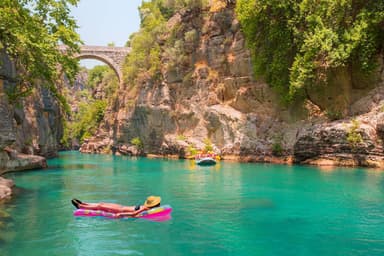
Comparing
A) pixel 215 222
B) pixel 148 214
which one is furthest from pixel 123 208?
pixel 215 222

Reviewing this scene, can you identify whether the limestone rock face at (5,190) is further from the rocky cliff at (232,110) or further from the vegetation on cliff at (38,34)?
the rocky cliff at (232,110)

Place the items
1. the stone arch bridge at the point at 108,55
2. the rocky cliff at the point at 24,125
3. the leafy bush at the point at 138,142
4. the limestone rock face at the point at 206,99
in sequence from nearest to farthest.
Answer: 1. the rocky cliff at the point at 24,125
2. the limestone rock face at the point at 206,99
3. the leafy bush at the point at 138,142
4. the stone arch bridge at the point at 108,55

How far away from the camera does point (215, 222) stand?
36.2ft

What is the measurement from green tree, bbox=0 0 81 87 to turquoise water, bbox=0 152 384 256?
5962mm

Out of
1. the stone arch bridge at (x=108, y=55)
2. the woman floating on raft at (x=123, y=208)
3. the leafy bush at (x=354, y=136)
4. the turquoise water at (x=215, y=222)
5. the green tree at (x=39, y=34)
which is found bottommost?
the turquoise water at (x=215, y=222)

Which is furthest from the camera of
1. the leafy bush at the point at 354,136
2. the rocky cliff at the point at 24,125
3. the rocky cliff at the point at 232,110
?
the rocky cliff at the point at 232,110

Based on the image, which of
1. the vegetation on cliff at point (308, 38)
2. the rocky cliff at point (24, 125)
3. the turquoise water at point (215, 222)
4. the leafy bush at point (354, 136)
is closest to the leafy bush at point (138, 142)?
the rocky cliff at point (24, 125)

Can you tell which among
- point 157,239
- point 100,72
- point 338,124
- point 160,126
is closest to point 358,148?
point 338,124

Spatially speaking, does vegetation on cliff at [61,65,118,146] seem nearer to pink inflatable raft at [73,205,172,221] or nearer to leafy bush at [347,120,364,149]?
leafy bush at [347,120,364,149]

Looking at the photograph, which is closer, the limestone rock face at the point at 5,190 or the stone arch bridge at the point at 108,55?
the limestone rock face at the point at 5,190

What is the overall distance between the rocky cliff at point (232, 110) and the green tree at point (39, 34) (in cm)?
1833

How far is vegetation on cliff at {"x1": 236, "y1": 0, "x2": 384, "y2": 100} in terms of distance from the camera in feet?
87.9

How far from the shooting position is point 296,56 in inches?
1221

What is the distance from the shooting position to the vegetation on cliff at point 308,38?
87.9 ft
